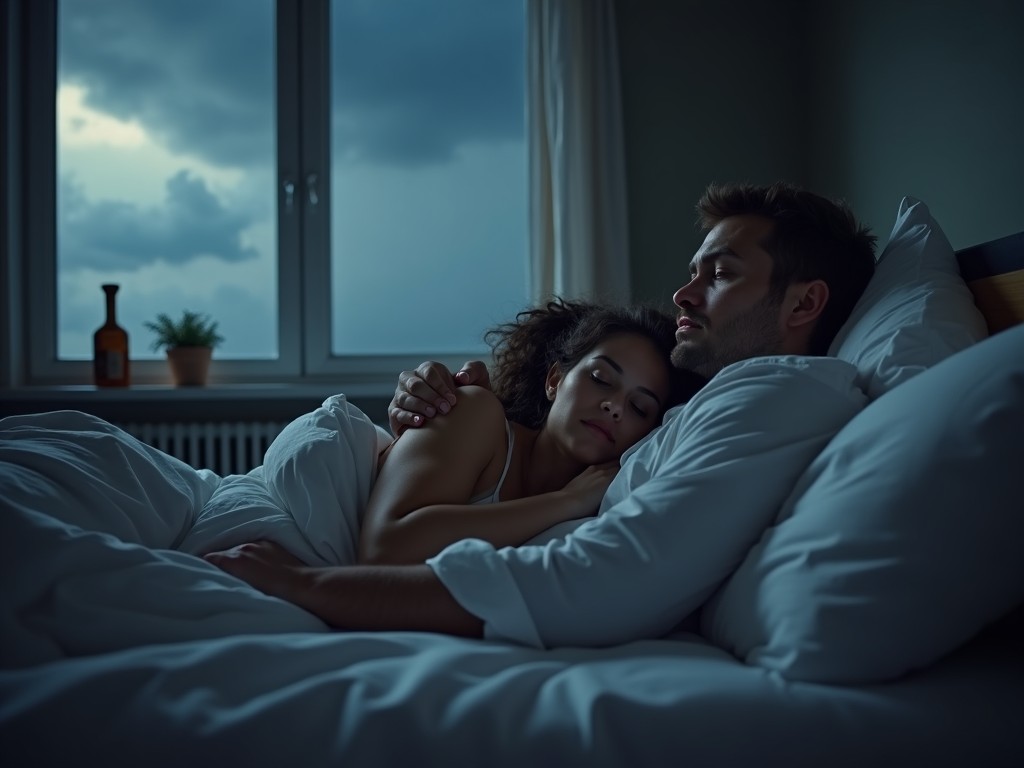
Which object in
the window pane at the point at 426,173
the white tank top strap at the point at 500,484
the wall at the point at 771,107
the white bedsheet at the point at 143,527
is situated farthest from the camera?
the window pane at the point at 426,173

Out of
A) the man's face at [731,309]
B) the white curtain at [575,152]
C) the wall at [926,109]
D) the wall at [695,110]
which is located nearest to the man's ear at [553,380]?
the man's face at [731,309]

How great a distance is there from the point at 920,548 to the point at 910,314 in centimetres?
56

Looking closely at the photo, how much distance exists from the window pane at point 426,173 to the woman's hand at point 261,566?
2.48 m

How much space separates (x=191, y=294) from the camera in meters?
3.45

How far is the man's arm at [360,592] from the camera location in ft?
3.00

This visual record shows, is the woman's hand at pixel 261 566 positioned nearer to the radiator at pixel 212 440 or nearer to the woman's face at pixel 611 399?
the woman's face at pixel 611 399

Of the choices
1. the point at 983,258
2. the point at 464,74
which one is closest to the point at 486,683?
the point at 983,258

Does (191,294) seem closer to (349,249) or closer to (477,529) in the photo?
(349,249)

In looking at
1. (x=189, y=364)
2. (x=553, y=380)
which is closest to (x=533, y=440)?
(x=553, y=380)

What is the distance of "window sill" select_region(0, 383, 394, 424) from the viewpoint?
312 centimetres

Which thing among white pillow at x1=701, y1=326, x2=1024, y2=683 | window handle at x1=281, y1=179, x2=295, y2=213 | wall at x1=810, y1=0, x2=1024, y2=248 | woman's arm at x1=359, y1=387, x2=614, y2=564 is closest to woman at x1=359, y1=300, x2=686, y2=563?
woman's arm at x1=359, y1=387, x2=614, y2=564

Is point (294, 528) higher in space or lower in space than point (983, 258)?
lower

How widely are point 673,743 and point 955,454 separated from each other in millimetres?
369

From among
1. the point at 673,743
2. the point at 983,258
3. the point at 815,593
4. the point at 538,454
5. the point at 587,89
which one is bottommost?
the point at 673,743
